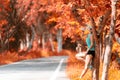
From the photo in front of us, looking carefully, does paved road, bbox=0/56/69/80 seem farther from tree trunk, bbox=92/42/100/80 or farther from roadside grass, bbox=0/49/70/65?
roadside grass, bbox=0/49/70/65

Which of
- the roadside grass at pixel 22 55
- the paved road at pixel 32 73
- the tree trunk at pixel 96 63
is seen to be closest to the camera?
the tree trunk at pixel 96 63

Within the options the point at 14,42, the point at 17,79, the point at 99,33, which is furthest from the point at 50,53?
the point at 99,33

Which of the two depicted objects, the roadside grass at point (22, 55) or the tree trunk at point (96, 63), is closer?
the tree trunk at point (96, 63)

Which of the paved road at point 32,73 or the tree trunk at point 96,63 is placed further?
the paved road at point 32,73

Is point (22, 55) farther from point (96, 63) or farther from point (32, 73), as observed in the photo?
point (96, 63)

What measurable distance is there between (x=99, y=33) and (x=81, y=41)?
21.3 metres

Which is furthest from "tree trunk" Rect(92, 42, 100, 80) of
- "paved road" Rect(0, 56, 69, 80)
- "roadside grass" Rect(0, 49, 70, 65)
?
"roadside grass" Rect(0, 49, 70, 65)

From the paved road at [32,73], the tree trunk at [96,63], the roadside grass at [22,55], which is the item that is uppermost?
the tree trunk at [96,63]

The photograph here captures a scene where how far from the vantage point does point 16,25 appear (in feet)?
166

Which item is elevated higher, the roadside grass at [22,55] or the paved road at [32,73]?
the paved road at [32,73]

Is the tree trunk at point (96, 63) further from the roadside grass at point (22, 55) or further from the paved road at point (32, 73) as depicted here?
the roadside grass at point (22, 55)

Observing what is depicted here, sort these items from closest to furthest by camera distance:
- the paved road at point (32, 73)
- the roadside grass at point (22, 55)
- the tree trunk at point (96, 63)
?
the tree trunk at point (96, 63)
the paved road at point (32, 73)
the roadside grass at point (22, 55)

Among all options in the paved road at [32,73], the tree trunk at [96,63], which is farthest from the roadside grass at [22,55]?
the tree trunk at [96,63]

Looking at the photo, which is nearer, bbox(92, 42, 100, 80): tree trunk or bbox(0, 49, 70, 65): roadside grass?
bbox(92, 42, 100, 80): tree trunk
